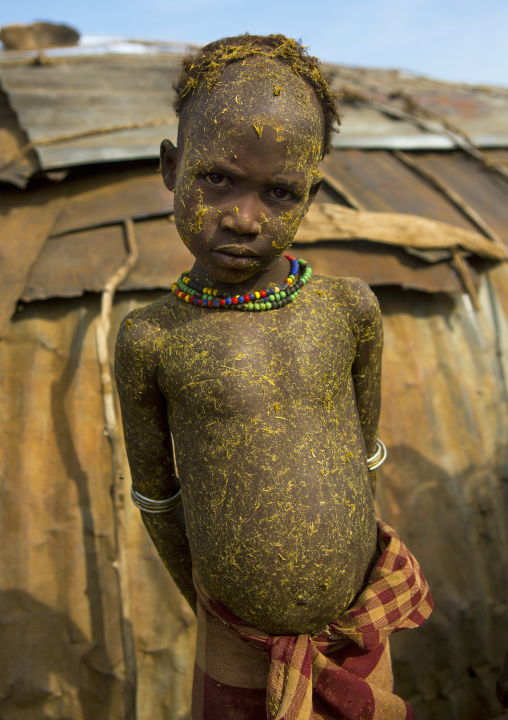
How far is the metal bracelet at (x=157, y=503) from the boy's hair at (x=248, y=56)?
3.66 feet

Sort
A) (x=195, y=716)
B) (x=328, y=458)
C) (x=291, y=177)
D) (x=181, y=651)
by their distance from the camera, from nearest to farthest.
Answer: (x=291, y=177) < (x=328, y=458) < (x=195, y=716) < (x=181, y=651)

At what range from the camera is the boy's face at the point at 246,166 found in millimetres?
1440

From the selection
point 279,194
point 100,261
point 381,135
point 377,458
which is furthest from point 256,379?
point 381,135

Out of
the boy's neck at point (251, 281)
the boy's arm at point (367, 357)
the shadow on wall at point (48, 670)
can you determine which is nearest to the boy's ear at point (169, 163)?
the boy's neck at point (251, 281)

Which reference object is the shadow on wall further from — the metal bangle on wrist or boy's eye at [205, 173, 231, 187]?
boy's eye at [205, 173, 231, 187]

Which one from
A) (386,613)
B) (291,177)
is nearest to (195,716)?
(386,613)

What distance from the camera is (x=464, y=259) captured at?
3.78m

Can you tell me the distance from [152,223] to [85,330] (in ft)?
2.46

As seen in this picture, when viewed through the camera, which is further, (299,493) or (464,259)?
(464,259)

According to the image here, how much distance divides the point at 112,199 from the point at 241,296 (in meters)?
2.26

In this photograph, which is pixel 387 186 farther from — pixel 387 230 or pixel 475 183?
pixel 475 183

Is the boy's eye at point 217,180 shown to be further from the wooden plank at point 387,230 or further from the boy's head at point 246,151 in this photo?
the wooden plank at point 387,230

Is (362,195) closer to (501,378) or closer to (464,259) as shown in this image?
(464,259)

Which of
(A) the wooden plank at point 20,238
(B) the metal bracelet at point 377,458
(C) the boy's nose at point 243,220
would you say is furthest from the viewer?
(A) the wooden plank at point 20,238
